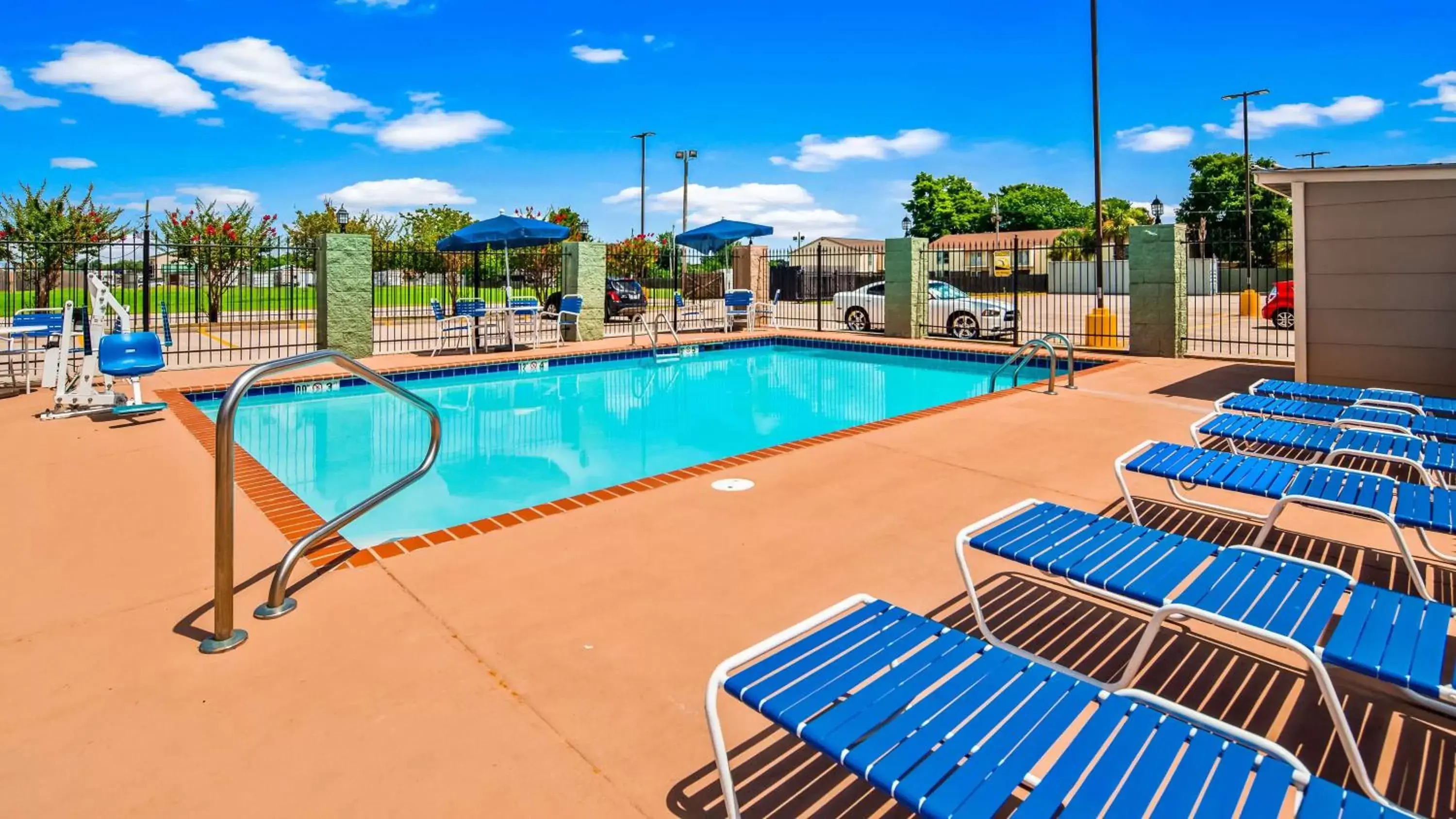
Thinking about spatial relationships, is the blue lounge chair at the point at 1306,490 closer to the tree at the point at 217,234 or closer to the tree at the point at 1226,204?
the tree at the point at 217,234

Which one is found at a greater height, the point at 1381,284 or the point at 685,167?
the point at 685,167

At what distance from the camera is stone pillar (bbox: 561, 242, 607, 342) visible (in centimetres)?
1495

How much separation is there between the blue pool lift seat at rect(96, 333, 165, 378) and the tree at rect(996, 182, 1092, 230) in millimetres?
90122

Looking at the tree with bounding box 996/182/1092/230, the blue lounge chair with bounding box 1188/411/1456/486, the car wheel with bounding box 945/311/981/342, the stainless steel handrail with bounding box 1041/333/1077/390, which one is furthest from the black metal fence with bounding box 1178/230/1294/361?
the tree with bounding box 996/182/1092/230

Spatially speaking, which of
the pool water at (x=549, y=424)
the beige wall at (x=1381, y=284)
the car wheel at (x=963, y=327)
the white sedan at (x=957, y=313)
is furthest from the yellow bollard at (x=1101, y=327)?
the beige wall at (x=1381, y=284)

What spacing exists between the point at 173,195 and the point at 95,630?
26.2 m

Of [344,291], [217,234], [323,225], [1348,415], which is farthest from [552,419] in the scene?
[323,225]

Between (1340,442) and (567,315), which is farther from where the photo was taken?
(567,315)

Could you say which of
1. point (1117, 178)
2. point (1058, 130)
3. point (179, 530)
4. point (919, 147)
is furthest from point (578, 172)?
point (919, 147)

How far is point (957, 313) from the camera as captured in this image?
15406 millimetres

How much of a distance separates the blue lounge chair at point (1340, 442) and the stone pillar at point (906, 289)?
1014cm

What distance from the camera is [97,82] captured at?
5103cm

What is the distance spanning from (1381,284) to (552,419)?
8595 mm

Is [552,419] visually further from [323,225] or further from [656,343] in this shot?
[323,225]
